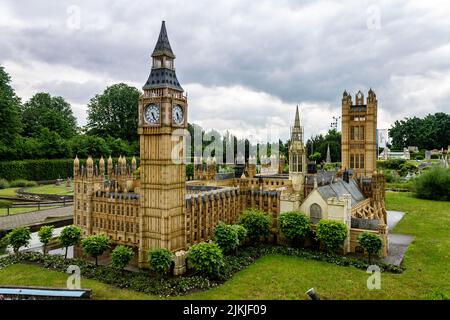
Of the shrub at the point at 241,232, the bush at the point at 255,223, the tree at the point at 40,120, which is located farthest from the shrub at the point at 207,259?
the tree at the point at 40,120

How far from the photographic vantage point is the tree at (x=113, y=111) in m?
124

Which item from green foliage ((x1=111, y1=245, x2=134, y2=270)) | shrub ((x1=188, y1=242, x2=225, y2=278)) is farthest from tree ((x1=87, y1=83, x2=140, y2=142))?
shrub ((x1=188, y1=242, x2=225, y2=278))

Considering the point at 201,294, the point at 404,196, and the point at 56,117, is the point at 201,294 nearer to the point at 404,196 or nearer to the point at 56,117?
the point at 404,196

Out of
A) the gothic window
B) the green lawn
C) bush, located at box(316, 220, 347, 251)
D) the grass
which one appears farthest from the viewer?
the grass

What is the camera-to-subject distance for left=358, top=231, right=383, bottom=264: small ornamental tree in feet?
129

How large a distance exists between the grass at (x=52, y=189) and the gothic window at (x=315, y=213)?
55.7 metres

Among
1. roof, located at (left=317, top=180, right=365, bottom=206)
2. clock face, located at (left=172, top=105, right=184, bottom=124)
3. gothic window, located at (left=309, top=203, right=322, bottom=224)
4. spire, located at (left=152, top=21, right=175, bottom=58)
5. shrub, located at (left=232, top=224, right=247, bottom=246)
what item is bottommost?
shrub, located at (left=232, top=224, right=247, bottom=246)

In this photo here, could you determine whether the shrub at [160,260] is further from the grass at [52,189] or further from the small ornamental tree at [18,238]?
the grass at [52,189]

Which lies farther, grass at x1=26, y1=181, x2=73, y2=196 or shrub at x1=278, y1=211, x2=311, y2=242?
grass at x1=26, y1=181, x2=73, y2=196

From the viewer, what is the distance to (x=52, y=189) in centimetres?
8506

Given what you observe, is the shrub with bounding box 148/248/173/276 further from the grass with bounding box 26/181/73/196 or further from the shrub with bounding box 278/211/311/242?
the grass with bounding box 26/181/73/196

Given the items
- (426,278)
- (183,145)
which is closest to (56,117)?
(183,145)

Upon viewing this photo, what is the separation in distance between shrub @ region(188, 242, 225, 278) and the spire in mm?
20329

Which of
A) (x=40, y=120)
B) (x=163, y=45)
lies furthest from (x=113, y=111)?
(x=163, y=45)
